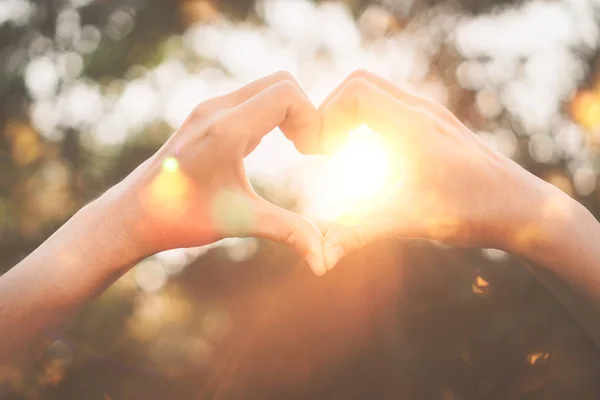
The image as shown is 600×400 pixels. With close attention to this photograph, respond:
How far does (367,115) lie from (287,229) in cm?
72

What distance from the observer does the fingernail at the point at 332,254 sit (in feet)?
7.02

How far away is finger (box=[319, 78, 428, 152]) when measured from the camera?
2.31 m

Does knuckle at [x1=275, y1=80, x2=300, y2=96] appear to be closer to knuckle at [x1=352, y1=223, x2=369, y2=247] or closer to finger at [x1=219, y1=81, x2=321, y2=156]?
finger at [x1=219, y1=81, x2=321, y2=156]

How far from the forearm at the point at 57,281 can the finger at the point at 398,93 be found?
51.0 inches

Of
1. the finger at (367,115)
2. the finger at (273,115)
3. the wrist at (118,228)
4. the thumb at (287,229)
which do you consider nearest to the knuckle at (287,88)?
the finger at (273,115)

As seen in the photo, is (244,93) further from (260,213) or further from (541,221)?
(541,221)

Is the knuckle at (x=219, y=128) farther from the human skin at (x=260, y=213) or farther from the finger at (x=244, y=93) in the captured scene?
the finger at (x=244, y=93)

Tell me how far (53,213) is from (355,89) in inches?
416

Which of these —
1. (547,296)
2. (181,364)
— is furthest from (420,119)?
(181,364)

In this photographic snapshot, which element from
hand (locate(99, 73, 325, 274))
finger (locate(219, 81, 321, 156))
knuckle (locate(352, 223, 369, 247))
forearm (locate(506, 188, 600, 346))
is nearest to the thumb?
hand (locate(99, 73, 325, 274))

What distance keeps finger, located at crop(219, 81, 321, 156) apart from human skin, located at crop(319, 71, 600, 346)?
12.2 inches

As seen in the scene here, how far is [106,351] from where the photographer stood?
10.7m

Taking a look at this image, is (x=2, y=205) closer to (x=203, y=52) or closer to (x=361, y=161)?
(x=203, y=52)

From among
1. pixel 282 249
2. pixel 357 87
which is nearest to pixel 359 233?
pixel 357 87
